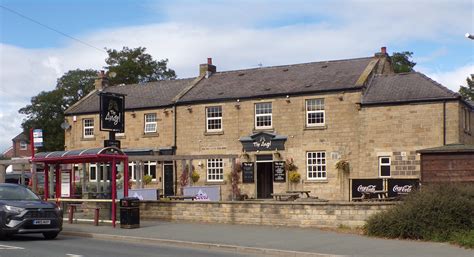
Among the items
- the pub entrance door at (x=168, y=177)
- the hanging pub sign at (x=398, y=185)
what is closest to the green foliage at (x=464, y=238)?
the hanging pub sign at (x=398, y=185)

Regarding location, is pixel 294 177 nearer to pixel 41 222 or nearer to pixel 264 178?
pixel 264 178

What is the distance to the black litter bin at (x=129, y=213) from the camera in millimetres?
19828

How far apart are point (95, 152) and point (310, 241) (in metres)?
8.07

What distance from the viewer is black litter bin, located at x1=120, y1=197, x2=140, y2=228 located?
1983 cm

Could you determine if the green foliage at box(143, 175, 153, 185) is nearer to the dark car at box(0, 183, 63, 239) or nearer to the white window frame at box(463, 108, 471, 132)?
the white window frame at box(463, 108, 471, 132)

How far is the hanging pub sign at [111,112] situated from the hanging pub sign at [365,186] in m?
10.3

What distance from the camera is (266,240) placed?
54.3ft

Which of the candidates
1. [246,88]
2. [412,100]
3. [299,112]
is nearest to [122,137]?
[246,88]

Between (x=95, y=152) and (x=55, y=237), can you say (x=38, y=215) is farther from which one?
(x=95, y=152)

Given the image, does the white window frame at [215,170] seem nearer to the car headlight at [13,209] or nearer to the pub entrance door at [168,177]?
the pub entrance door at [168,177]

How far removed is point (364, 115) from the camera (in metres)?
33.2

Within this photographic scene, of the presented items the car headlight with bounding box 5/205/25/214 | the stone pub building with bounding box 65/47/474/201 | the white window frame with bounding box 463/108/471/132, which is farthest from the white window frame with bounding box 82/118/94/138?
the car headlight with bounding box 5/205/25/214

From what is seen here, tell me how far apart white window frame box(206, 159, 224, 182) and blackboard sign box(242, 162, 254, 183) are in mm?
1623

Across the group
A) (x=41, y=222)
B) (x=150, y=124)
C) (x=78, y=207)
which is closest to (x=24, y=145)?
(x=150, y=124)
